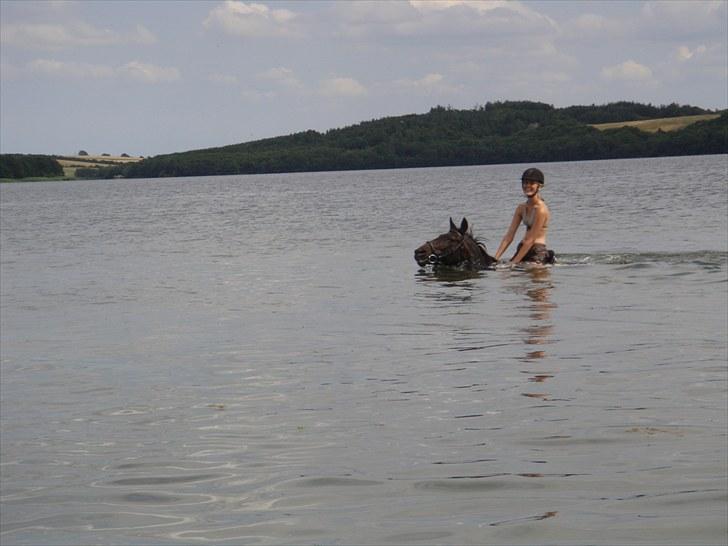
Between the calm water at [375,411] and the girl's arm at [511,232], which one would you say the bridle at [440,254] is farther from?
the calm water at [375,411]

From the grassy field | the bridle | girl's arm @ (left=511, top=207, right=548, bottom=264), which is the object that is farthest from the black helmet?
the grassy field

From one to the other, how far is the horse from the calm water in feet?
1.82

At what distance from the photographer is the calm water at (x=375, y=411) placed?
5828 mm

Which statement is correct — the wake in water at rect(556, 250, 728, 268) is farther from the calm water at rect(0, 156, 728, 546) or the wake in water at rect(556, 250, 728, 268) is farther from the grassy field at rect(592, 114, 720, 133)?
the grassy field at rect(592, 114, 720, 133)

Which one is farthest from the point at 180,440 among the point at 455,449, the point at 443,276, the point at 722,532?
the point at 443,276

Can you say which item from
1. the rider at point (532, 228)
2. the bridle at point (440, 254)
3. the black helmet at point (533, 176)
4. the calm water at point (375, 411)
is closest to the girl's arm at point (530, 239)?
the rider at point (532, 228)

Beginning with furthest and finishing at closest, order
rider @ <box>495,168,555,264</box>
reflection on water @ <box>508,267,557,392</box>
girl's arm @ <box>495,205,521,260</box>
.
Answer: girl's arm @ <box>495,205,521,260</box> → rider @ <box>495,168,555,264</box> → reflection on water @ <box>508,267,557,392</box>

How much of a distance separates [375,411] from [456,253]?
12293 millimetres

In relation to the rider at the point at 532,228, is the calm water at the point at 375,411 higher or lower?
lower

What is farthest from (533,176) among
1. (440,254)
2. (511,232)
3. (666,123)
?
(666,123)

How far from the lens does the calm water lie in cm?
583

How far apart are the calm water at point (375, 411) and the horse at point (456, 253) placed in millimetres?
555

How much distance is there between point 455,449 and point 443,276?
1312 centimetres

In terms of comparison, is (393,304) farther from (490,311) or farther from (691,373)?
(691,373)
